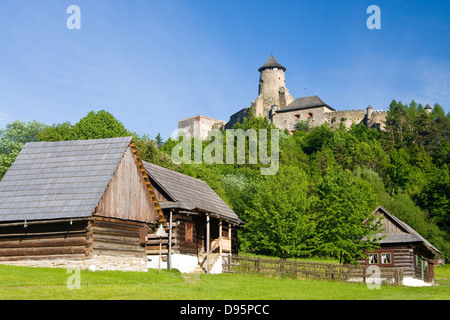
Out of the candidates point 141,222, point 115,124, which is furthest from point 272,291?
point 115,124

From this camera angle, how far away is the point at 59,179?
28.6 metres

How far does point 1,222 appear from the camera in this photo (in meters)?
27.6

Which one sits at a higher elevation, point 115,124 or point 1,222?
point 115,124

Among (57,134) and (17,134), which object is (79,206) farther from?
(17,134)

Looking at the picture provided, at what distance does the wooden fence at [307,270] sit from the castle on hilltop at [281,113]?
8937 centimetres

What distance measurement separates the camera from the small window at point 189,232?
3491cm

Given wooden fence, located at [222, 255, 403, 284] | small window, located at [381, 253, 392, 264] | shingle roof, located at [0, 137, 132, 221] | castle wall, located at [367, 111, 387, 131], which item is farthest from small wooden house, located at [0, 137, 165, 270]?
castle wall, located at [367, 111, 387, 131]

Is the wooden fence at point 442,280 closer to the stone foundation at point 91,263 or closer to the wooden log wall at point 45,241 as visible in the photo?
the stone foundation at point 91,263

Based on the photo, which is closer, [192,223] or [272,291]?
[272,291]

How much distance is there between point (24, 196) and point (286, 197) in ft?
67.2

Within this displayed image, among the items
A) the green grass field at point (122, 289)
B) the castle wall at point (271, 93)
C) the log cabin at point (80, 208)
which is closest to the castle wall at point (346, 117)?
the castle wall at point (271, 93)

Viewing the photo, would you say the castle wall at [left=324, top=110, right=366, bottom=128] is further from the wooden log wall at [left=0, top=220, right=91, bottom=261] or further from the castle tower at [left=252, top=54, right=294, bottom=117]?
the wooden log wall at [left=0, top=220, right=91, bottom=261]

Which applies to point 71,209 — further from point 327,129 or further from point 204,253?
point 327,129

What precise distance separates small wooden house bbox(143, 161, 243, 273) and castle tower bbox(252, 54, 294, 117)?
301 feet
